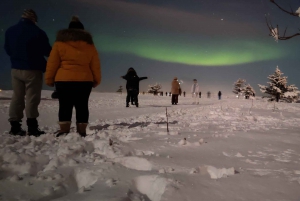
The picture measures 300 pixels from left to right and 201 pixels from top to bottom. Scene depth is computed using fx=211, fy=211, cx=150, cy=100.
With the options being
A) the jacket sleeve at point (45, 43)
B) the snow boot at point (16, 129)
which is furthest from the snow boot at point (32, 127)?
the jacket sleeve at point (45, 43)

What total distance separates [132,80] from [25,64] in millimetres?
7790

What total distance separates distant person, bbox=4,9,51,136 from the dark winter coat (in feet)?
24.3

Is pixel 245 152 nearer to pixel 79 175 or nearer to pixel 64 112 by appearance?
pixel 79 175

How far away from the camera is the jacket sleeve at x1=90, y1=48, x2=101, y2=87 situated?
Result: 3789 mm

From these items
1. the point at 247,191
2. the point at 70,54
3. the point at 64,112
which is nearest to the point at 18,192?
the point at 247,191

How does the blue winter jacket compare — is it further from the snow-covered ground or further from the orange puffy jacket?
the snow-covered ground

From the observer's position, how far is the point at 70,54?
138 inches

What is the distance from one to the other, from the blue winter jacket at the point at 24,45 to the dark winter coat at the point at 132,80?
743 centimetres

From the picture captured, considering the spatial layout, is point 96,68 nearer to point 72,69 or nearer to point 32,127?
point 72,69

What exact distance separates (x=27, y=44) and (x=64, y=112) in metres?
1.37

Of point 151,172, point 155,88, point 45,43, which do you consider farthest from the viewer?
point 155,88

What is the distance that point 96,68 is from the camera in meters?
3.84

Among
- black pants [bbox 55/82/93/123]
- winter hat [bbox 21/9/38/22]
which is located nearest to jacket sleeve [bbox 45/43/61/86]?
black pants [bbox 55/82/93/123]

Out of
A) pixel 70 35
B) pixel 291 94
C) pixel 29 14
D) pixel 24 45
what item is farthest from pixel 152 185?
pixel 291 94
